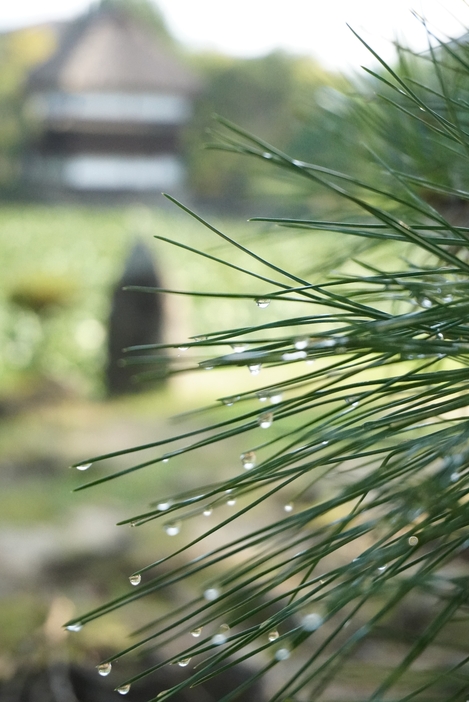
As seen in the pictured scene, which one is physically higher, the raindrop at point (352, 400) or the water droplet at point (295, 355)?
the water droplet at point (295, 355)

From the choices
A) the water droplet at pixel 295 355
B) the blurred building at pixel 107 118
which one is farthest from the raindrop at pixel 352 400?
the blurred building at pixel 107 118

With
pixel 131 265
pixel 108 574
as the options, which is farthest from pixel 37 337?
pixel 108 574

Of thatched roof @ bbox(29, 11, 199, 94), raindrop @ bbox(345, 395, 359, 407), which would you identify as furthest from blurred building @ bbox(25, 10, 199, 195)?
raindrop @ bbox(345, 395, 359, 407)

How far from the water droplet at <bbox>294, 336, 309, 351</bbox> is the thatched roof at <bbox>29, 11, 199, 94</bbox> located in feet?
27.0

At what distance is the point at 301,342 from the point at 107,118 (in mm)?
8215

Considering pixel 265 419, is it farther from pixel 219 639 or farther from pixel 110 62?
pixel 110 62

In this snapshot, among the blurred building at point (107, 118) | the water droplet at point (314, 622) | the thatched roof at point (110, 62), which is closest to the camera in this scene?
the water droplet at point (314, 622)

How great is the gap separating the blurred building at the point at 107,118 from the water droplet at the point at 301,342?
7.79 meters

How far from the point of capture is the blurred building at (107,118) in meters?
7.67

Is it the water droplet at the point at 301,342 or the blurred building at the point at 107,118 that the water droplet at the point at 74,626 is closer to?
the water droplet at the point at 301,342

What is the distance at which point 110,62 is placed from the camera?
328 inches

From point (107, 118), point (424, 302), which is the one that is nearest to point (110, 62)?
point (107, 118)

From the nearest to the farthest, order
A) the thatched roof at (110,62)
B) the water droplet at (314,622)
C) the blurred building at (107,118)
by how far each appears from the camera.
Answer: the water droplet at (314,622) → the blurred building at (107,118) → the thatched roof at (110,62)

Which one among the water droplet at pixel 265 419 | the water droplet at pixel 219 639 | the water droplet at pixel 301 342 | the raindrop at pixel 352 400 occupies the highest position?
the water droplet at pixel 301 342
